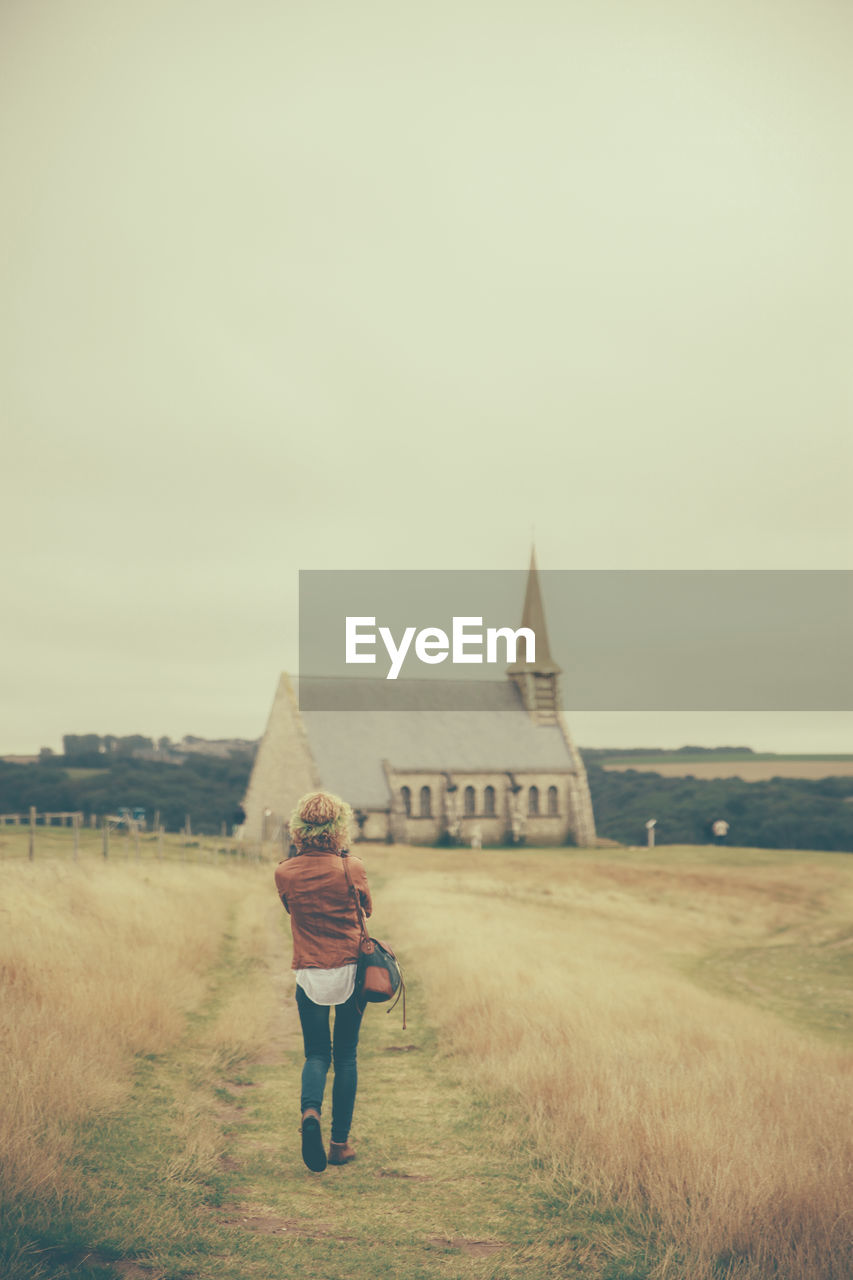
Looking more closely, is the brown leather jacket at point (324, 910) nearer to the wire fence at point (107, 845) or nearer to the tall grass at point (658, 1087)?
the tall grass at point (658, 1087)

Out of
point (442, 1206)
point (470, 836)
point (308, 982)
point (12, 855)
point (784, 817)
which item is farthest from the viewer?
point (784, 817)

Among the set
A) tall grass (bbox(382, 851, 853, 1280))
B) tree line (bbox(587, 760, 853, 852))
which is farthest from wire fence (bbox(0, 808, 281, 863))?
tree line (bbox(587, 760, 853, 852))

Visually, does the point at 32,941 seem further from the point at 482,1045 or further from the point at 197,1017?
the point at 482,1045

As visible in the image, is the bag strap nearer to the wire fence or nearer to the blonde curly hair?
the blonde curly hair

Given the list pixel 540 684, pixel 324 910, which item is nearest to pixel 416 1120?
pixel 324 910

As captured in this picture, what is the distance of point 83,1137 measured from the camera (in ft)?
20.8

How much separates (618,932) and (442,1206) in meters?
20.1

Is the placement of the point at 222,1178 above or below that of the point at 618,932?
above

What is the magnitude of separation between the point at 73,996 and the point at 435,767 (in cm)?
4994

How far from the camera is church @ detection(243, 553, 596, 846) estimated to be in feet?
182

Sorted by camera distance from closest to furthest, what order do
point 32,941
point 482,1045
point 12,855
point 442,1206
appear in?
point 442,1206 → point 482,1045 → point 32,941 → point 12,855

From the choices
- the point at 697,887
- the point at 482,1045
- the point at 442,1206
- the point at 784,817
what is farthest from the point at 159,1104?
the point at 784,817

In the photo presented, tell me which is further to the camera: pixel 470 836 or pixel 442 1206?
pixel 470 836

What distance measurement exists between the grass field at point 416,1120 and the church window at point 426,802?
4120cm
